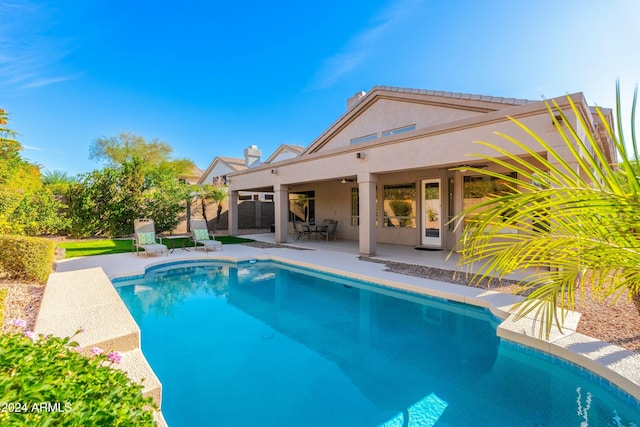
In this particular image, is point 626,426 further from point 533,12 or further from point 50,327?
point 533,12

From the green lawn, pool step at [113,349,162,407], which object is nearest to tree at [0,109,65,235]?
the green lawn

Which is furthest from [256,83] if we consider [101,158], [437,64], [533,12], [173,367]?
[101,158]

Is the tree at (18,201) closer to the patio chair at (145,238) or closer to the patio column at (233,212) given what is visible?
the patio chair at (145,238)

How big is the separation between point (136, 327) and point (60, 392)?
315 cm

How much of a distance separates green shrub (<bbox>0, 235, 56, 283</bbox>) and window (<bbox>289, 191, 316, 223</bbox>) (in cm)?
1461

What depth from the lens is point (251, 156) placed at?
3800cm

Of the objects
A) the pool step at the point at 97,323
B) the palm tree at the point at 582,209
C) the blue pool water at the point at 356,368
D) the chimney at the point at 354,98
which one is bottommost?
the blue pool water at the point at 356,368

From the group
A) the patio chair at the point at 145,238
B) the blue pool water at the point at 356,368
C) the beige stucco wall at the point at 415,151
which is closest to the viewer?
the blue pool water at the point at 356,368

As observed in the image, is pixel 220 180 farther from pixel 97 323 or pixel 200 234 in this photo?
pixel 97 323

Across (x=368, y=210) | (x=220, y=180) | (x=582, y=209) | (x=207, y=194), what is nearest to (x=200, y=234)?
(x=368, y=210)

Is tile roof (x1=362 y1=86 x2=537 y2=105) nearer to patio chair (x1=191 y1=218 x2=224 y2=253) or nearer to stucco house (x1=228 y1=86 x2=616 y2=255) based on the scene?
stucco house (x1=228 y1=86 x2=616 y2=255)

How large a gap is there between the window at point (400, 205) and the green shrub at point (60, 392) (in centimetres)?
1394

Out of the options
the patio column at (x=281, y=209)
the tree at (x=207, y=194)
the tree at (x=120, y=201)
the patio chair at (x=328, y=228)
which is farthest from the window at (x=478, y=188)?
the tree at (x=120, y=201)

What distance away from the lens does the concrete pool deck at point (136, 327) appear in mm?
4129
